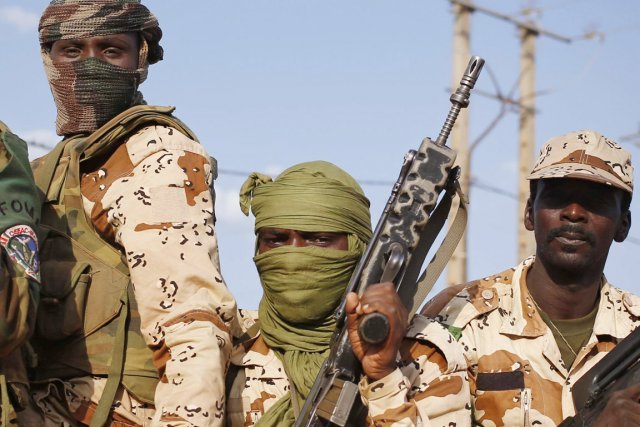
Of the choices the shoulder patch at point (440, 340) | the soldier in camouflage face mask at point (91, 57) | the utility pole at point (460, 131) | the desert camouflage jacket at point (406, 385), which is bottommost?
the desert camouflage jacket at point (406, 385)

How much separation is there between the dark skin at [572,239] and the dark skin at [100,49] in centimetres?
194

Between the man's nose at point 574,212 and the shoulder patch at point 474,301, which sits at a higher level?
the man's nose at point 574,212

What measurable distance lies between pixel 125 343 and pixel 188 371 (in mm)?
409

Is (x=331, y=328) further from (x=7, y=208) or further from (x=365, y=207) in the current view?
(x=7, y=208)

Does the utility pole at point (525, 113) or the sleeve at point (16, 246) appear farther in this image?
the utility pole at point (525, 113)

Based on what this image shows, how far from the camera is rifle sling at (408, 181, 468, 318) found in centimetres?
462

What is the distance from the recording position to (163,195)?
424 centimetres

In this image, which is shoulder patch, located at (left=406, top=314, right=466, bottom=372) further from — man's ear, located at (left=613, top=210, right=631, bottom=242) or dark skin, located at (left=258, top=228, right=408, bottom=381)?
man's ear, located at (left=613, top=210, right=631, bottom=242)

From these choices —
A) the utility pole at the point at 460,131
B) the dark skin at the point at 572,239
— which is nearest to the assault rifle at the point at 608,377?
the dark skin at the point at 572,239

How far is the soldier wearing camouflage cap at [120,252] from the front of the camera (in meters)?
4.08

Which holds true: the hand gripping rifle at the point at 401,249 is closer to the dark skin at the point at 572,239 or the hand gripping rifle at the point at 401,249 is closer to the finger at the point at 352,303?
the finger at the point at 352,303

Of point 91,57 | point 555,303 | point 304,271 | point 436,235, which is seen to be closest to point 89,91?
point 91,57

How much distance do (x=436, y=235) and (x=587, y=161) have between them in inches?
37.5

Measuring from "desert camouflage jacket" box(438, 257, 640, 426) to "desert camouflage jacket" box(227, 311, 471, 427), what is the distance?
547 mm
